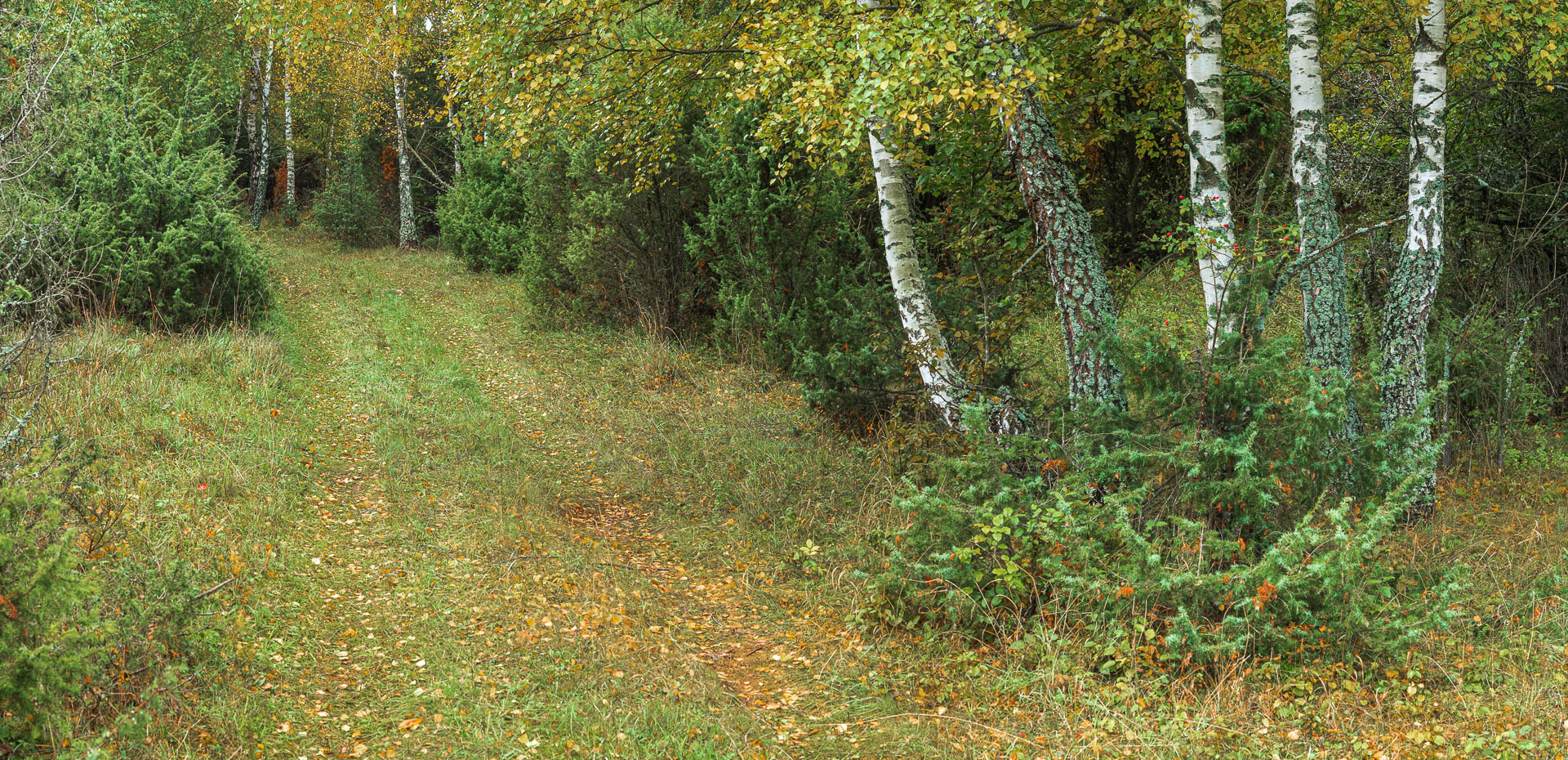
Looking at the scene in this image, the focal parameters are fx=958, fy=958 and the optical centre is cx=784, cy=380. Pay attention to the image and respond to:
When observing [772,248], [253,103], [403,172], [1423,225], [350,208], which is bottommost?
[1423,225]

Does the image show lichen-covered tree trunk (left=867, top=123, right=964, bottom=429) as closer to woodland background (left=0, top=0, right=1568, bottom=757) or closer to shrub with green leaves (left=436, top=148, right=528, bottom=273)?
woodland background (left=0, top=0, right=1568, bottom=757)

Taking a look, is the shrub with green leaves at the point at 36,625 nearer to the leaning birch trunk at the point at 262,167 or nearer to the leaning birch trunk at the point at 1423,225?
the leaning birch trunk at the point at 1423,225

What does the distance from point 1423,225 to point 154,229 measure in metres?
12.1

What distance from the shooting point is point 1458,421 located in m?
8.54

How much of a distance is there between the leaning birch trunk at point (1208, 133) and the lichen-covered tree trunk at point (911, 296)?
1752mm

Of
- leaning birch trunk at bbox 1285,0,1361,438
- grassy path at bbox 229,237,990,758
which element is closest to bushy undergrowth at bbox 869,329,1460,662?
grassy path at bbox 229,237,990,758

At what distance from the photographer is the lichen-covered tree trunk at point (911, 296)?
22.1 feet

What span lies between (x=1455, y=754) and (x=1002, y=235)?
6436 mm

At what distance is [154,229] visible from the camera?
1062 centimetres

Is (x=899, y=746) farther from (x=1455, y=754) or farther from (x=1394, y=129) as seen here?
(x=1394, y=129)

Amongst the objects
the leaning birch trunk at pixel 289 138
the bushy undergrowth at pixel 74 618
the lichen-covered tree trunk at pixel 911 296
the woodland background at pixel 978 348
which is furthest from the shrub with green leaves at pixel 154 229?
the leaning birch trunk at pixel 289 138

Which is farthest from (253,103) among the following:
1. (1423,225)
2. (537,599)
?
(1423,225)

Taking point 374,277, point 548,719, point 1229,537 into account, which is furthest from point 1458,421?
point 374,277

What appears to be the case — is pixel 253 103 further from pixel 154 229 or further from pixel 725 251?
pixel 725 251
